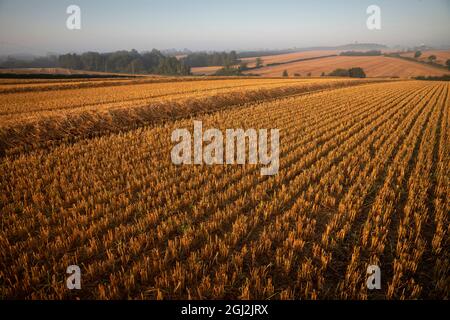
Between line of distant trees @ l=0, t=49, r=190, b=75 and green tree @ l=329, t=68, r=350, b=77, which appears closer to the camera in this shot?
green tree @ l=329, t=68, r=350, b=77

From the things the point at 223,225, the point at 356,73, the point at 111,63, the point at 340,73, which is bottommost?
the point at 223,225
